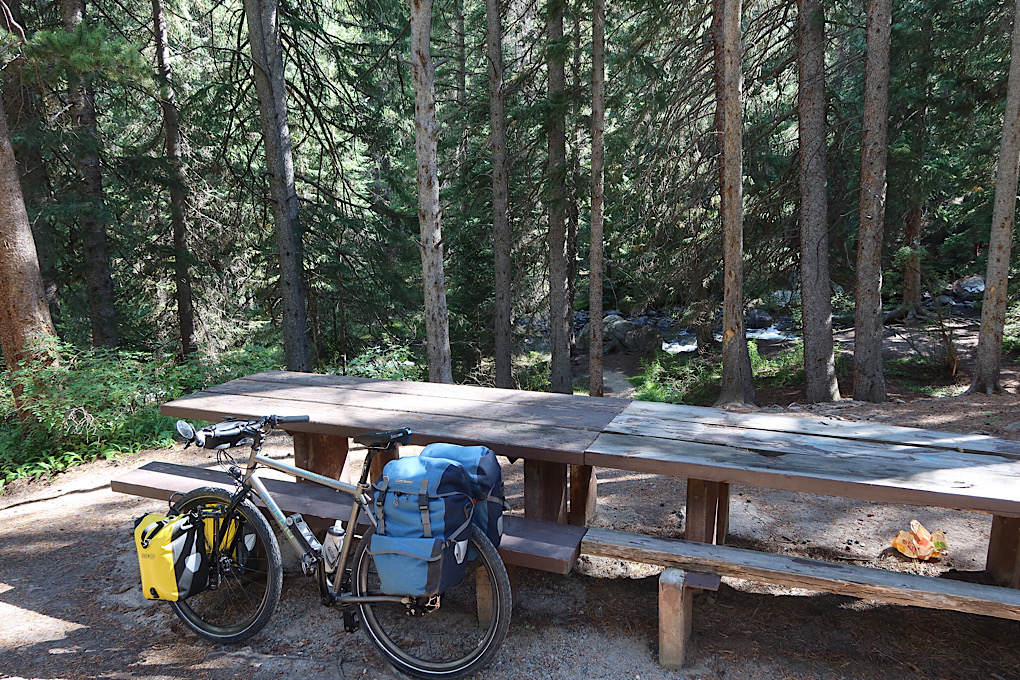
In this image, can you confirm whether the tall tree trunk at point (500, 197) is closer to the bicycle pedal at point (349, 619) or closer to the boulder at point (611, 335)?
the boulder at point (611, 335)

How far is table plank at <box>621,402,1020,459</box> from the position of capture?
3.15 m

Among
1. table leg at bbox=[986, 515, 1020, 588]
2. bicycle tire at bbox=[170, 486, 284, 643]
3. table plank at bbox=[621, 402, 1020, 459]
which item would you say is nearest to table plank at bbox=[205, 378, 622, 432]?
table plank at bbox=[621, 402, 1020, 459]

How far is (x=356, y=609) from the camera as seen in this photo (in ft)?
9.70

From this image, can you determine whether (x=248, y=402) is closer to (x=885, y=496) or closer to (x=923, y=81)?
(x=885, y=496)

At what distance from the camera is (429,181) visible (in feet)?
25.9

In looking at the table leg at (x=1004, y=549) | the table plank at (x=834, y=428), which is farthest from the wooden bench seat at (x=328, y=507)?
the table leg at (x=1004, y=549)

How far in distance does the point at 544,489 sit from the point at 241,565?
5.41ft

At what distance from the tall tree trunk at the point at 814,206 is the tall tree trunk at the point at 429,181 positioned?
5.80 metres

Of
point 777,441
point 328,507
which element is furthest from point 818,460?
point 328,507

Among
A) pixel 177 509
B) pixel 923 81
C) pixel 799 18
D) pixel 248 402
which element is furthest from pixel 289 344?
pixel 923 81

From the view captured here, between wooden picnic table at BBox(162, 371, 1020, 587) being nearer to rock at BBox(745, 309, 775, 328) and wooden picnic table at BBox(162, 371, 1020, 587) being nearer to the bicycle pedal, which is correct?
the bicycle pedal

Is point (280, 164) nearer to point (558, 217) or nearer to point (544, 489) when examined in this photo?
point (558, 217)

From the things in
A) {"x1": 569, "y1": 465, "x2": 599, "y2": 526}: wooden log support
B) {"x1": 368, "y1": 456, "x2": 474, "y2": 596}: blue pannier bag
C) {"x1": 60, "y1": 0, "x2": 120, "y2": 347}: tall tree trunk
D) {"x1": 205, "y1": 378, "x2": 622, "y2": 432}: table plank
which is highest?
{"x1": 60, "y1": 0, "x2": 120, "y2": 347}: tall tree trunk

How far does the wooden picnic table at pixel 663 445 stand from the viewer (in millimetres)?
2686
